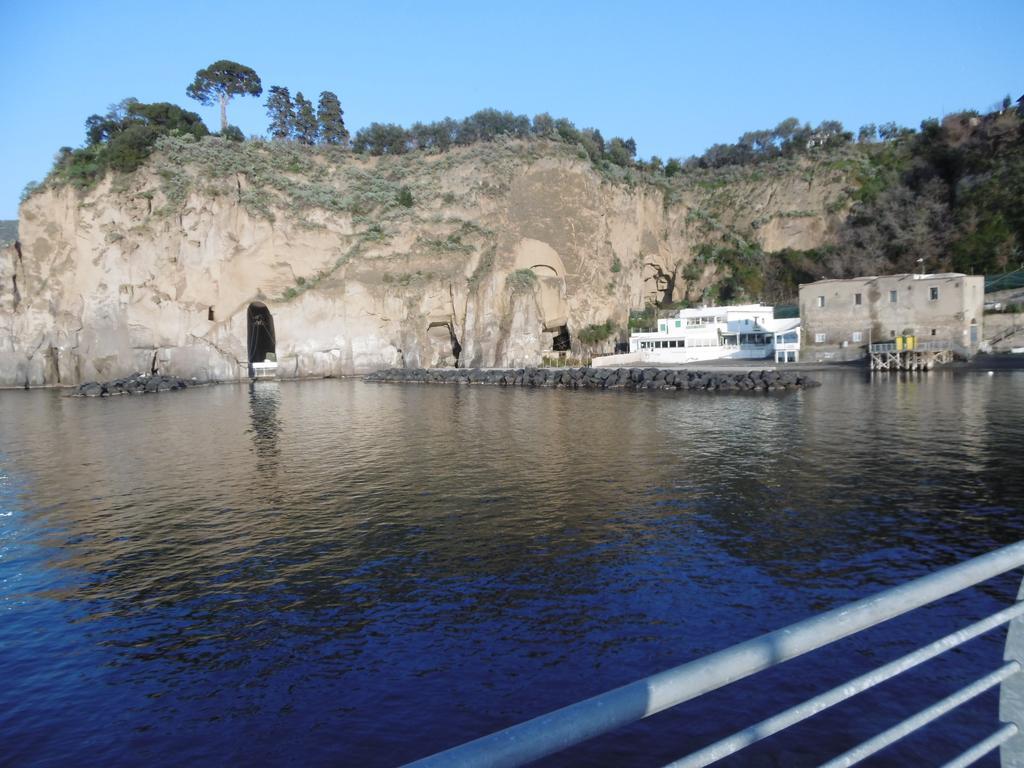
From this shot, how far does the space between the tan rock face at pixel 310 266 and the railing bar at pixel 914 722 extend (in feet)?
213

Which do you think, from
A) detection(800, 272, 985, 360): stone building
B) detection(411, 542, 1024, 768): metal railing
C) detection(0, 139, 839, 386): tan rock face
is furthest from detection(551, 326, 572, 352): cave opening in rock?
detection(411, 542, 1024, 768): metal railing

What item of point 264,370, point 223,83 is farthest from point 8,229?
point 264,370

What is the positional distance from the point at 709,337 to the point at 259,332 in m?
48.5

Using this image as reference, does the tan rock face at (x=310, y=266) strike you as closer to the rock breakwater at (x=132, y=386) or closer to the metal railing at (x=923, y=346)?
the rock breakwater at (x=132, y=386)

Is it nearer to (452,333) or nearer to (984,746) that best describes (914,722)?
(984,746)

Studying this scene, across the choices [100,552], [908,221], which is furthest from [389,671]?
[908,221]

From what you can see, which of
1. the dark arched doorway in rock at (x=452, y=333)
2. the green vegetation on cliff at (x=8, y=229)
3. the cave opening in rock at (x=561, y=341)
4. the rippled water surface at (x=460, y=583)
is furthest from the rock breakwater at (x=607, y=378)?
the green vegetation on cliff at (x=8, y=229)

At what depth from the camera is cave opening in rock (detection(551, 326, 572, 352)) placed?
73250 millimetres

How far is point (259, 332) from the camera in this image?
78.4 m

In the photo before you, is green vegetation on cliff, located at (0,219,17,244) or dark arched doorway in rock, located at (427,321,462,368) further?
green vegetation on cliff, located at (0,219,17,244)

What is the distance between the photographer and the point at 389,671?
10.1 meters

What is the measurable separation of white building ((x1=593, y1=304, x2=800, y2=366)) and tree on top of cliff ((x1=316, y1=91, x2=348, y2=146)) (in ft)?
188

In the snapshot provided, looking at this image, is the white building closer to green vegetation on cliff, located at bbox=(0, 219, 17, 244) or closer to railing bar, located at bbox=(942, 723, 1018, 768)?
railing bar, located at bbox=(942, 723, 1018, 768)

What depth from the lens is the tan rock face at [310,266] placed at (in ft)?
213
